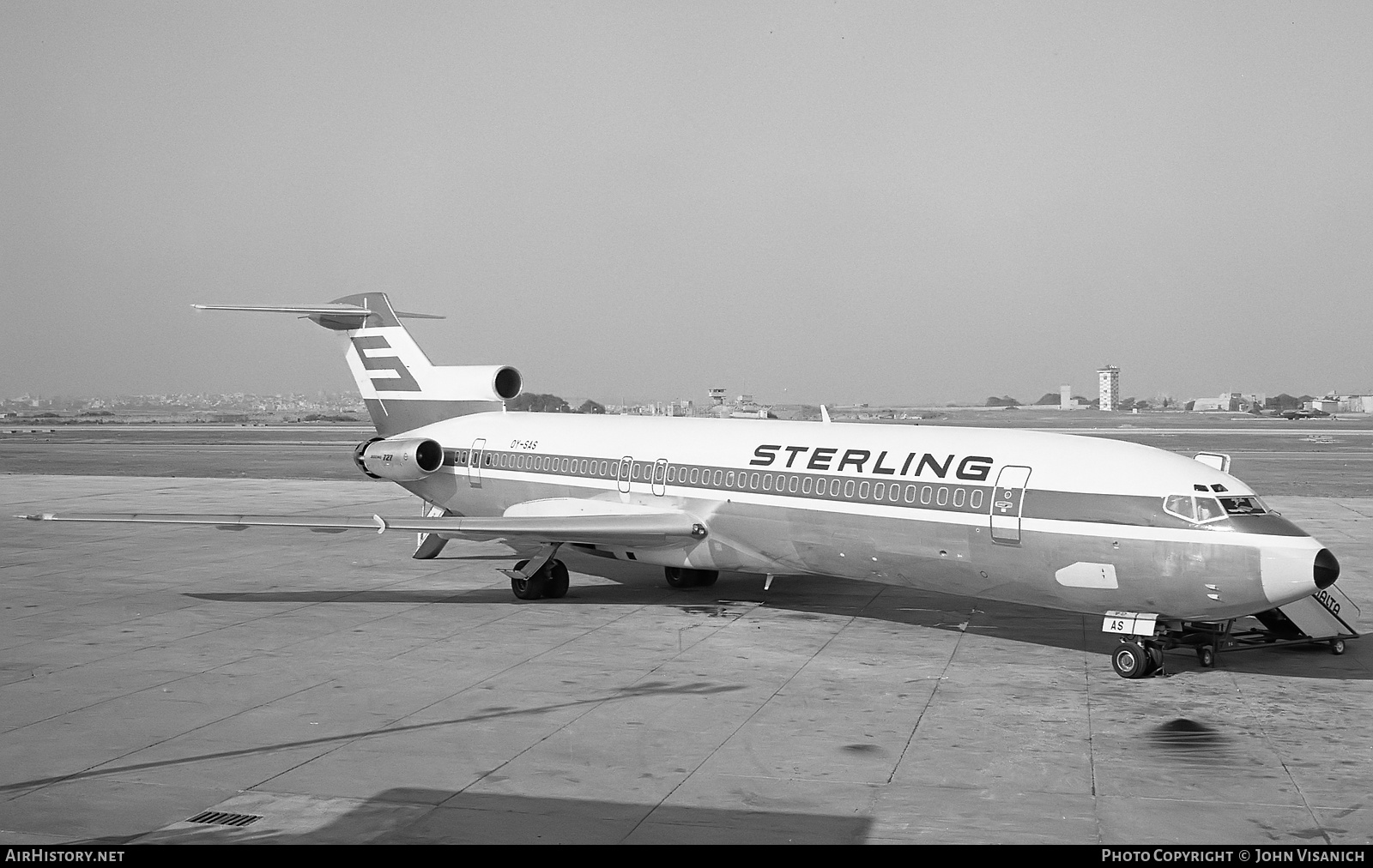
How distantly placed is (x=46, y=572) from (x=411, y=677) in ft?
41.3

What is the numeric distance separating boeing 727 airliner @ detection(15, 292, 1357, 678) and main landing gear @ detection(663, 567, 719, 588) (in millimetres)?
40

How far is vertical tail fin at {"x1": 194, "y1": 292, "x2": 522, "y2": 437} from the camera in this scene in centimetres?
2384

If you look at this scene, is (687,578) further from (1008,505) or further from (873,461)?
(1008,505)

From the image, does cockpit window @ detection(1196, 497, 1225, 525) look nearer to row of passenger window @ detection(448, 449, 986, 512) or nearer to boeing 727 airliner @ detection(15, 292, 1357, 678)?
boeing 727 airliner @ detection(15, 292, 1357, 678)

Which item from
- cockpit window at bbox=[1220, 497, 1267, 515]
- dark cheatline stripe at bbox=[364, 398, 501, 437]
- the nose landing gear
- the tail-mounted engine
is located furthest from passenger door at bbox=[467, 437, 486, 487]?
cockpit window at bbox=[1220, 497, 1267, 515]

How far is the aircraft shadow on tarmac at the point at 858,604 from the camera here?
1487 cm

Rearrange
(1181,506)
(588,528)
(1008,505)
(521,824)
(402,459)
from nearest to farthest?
(521,824) < (1181,506) < (1008,505) < (588,528) < (402,459)

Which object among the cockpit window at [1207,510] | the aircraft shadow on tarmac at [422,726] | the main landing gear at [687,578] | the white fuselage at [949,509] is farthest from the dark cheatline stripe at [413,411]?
the cockpit window at [1207,510]

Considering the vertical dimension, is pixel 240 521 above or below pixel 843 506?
below

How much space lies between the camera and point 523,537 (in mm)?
18609

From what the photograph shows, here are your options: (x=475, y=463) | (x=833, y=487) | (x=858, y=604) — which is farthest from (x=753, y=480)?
(x=475, y=463)

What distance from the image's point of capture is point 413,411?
24.5 m

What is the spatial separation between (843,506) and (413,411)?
38.7ft

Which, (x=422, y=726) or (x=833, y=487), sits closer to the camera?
(x=422, y=726)
